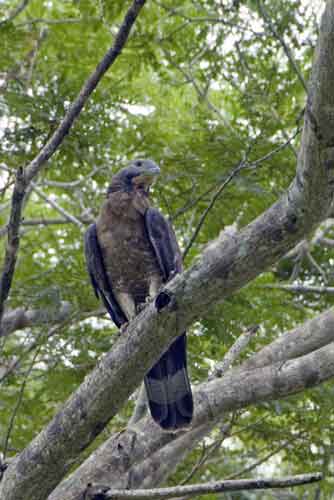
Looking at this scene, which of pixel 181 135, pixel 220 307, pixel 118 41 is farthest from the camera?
pixel 181 135

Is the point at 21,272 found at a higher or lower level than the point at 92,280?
higher

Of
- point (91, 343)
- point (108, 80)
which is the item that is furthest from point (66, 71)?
point (91, 343)

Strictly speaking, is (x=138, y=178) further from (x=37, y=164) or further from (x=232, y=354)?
(x=37, y=164)

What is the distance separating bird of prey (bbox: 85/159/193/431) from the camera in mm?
4551

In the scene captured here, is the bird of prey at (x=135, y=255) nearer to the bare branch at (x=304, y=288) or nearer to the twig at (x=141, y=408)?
the twig at (x=141, y=408)

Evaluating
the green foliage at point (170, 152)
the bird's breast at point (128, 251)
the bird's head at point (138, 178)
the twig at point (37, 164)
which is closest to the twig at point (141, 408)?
the green foliage at point (170, 152)

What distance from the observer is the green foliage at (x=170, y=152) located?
5.16 meters

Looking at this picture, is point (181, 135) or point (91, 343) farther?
point (181, 135)

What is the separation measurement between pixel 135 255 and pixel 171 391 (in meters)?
1.10

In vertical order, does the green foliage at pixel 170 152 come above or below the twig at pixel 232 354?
above

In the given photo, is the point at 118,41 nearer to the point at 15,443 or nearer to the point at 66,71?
the point at 66,71

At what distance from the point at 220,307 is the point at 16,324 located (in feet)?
7.92

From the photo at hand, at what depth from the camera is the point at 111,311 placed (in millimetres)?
5254

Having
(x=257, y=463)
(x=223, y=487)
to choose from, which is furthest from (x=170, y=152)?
(x=223, y=487)
